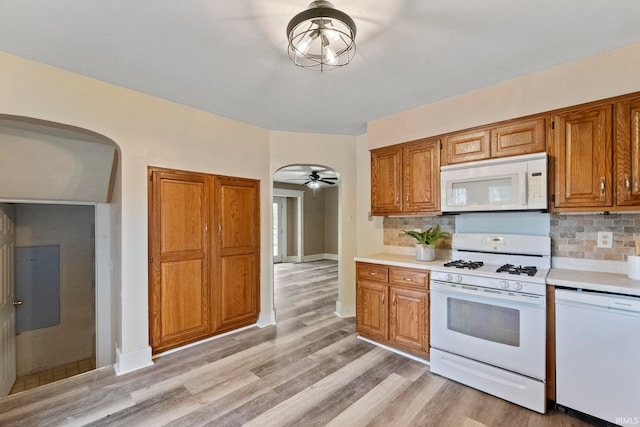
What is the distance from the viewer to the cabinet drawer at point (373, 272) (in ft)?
9.73

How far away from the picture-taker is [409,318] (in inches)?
110

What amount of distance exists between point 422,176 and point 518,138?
0.86 meters

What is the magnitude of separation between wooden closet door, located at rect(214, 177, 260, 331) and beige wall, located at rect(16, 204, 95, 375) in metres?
2.36

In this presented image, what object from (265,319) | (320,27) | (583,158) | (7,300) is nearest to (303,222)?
(265,319)

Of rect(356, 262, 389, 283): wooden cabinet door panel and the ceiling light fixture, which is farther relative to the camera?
rect(356, 262, 389, 283): wooden cabinet door panel

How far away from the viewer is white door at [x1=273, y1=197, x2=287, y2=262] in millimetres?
8812

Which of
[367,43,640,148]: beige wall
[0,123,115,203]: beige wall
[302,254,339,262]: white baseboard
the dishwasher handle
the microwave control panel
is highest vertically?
[367,43,640,148]: beige wall

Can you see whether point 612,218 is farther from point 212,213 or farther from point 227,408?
point 212,213

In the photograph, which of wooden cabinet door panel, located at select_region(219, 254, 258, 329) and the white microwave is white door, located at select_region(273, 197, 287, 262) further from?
the white microwave

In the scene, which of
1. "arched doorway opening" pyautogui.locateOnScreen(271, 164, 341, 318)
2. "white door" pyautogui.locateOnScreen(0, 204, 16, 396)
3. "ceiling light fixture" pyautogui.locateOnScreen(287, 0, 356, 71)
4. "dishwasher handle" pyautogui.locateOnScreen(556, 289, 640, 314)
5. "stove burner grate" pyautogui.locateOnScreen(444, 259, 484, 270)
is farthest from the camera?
"arched doorway opening" pyautogui.locateOnScreen(271, 164, 341, 318)

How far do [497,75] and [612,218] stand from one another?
143 cm

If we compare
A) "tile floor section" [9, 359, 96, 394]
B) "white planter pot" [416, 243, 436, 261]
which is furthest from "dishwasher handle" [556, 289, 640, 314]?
"tile floor section" [9, 359, 96, 394]

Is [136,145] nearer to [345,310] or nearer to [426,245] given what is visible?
[426,245]

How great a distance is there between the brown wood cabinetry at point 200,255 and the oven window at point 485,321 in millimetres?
2273
